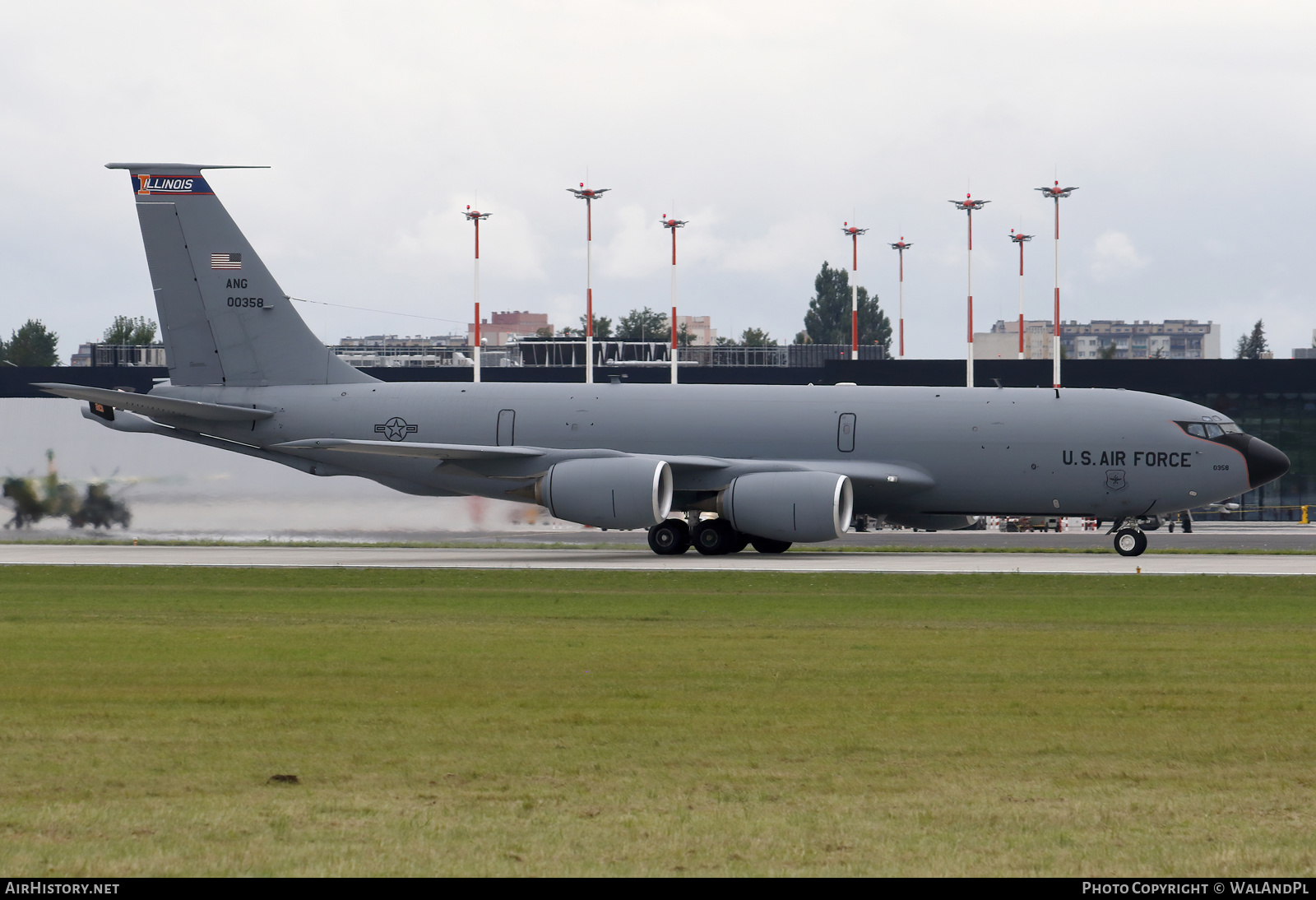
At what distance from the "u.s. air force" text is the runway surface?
207cm

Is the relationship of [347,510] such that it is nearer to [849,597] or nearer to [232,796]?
[849,597]

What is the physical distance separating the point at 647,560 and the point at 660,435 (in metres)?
3.37

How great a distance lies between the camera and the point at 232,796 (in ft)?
30.7

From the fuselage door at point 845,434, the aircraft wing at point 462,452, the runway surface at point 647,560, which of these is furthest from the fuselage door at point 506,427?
the fuselage door at point 845,434

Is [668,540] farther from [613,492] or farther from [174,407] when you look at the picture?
[174,407]

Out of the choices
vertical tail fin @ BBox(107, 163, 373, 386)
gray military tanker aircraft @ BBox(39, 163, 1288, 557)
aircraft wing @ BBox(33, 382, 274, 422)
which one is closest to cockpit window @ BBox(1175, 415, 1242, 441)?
gray military tanker aircraft @ BBox(39, 163, 1288, 557)

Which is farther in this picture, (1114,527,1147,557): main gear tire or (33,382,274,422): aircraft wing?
(33,382,274,422): aircraft wing

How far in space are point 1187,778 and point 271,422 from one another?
101 ft

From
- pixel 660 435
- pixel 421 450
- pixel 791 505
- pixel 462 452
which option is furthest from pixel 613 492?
pixel 421 450

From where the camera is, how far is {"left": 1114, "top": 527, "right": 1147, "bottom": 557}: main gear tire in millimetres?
34906

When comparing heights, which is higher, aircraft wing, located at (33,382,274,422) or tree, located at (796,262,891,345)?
tree, located at (796,262,891,345)

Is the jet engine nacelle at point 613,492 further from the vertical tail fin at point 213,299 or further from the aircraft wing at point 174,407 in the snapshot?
the aircraft wing at point 174,407

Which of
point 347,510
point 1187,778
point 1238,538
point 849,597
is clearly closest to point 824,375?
point 1238,538

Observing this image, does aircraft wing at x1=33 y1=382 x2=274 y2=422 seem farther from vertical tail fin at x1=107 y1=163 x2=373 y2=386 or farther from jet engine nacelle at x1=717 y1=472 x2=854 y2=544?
jet engine nacelle at x1=717 y1=472 x2=854 y2=544
